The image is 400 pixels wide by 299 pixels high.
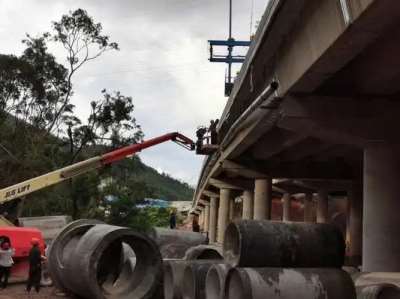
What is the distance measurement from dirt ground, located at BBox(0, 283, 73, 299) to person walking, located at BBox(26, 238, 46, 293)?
0.21m

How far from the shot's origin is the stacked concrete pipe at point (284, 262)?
31.5 ft

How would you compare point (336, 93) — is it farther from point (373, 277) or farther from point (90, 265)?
point (90, 265)

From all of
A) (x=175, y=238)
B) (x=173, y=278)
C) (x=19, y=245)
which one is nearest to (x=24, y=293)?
(x=19, y=245)

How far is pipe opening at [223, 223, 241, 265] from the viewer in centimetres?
1062

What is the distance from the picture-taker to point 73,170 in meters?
27.5

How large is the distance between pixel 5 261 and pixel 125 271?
3200 mm

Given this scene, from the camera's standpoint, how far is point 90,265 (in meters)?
14.6

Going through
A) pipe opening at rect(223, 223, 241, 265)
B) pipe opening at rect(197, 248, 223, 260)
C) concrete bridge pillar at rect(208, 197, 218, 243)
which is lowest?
pipe opening at rect(197, 248, 223, 260)

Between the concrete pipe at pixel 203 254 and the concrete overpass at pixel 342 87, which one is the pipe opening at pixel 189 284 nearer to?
the concrete pipe at pixel 203 254

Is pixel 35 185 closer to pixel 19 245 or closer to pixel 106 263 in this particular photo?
pixel 19 245

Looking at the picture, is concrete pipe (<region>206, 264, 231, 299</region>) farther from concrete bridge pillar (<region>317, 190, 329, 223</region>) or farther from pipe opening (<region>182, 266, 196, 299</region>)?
concrete bridge pillar (<region>317, 190, 329, 223</region>)

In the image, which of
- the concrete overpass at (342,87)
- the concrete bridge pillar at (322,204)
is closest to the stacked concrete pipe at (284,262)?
the concrete overpass at (342,87)

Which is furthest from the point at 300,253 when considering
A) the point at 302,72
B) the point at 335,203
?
the point at 335,203

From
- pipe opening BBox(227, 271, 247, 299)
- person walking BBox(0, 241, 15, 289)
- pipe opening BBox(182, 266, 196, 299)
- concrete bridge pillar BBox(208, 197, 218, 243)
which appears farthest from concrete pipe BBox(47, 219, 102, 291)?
concrete bridge pillar BBox(208, 197, 218, 243)
